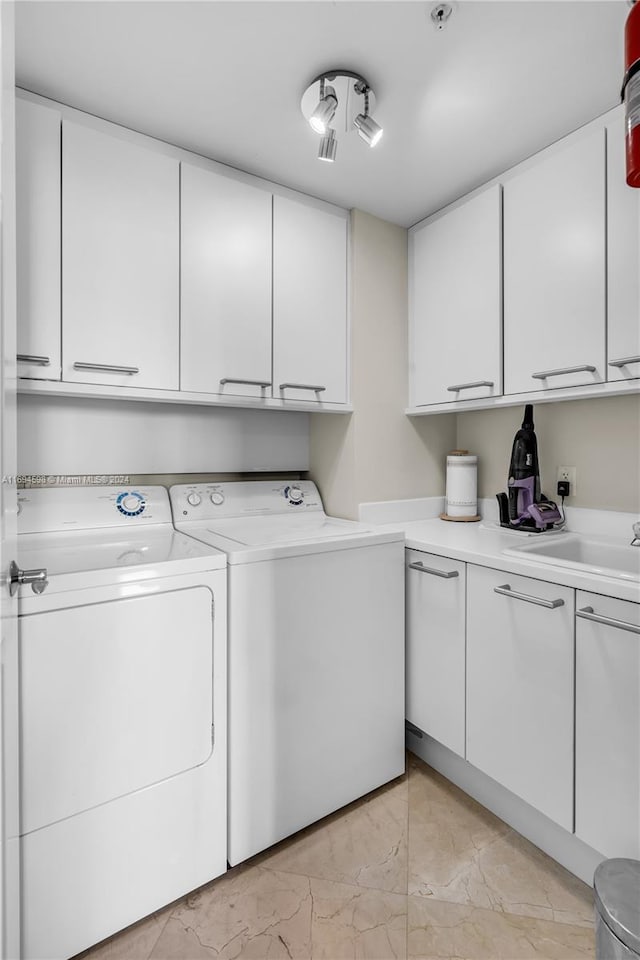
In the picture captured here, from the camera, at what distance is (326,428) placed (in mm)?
2256

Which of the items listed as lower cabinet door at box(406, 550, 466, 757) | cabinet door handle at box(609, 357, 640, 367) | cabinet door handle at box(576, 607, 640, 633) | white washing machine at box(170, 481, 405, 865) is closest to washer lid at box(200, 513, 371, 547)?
white washing machine at box(170, 481, 405, 865)

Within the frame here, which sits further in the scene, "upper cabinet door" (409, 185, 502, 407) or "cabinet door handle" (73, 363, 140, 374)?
"upper cabinet door" (409, 185, 502, 407)

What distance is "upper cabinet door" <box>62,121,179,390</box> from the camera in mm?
1470

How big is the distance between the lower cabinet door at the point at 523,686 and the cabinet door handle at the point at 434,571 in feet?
0.19

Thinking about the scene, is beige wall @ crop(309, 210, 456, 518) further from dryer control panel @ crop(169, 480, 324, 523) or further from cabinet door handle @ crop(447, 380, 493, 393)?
cabinet door handle @ crop(447, 380, 493, 393)

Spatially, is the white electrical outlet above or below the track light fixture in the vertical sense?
below

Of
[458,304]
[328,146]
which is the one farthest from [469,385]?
[328,146]

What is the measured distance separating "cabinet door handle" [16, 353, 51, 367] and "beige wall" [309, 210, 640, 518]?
3.83ft

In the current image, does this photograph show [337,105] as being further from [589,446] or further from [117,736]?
[117,736]

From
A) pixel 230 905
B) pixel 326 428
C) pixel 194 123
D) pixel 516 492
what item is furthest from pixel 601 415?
pixel 230 905

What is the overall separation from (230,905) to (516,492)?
5.49ft

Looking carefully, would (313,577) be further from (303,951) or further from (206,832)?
(303,951)

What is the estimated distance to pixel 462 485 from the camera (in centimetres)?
225

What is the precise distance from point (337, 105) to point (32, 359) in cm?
117
